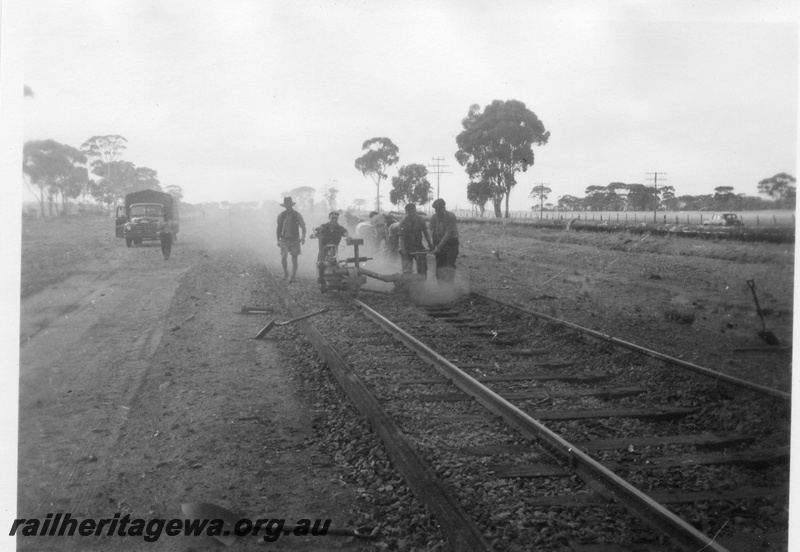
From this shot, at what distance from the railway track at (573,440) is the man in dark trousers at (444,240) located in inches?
110

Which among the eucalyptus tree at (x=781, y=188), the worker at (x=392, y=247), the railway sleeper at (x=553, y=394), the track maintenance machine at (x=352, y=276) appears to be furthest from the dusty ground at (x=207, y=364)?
the worker at (x=392, y=247)

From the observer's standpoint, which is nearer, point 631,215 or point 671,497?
point 671,497

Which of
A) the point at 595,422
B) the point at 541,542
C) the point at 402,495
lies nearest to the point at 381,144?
the point at 595,422

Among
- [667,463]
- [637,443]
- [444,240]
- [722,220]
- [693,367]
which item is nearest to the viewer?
[667,463]

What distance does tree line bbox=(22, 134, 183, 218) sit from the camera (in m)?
5.78

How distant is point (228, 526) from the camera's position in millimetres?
3289

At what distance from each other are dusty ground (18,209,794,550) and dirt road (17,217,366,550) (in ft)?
0.05

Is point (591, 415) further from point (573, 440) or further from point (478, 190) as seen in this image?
point (478, 190)

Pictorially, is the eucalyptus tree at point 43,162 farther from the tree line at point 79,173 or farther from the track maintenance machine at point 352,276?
the track maintenance machine at point 352,276

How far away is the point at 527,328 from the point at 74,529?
5.77 m

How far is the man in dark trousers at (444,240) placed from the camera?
383 inches

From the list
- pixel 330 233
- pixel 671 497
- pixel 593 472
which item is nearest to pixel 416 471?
pixel 593 472

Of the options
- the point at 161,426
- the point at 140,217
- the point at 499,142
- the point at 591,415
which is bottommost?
the point at 161,426

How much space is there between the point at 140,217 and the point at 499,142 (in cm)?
1768
